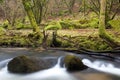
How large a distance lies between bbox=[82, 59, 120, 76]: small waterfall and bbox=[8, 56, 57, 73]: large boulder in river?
6.34 ft

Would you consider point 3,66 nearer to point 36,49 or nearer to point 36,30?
point 36,49

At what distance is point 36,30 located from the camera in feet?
54.5

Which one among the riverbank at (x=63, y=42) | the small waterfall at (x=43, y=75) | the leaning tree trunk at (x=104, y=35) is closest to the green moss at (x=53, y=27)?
the riverbank at (x=63, y=42)

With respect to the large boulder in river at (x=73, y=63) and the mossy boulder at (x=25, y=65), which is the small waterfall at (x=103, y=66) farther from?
the mossy boulder at (x=25, y=65)

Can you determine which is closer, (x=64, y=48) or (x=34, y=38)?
(x=64, y=48)

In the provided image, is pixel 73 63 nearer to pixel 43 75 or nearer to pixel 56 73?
pixel 56 73

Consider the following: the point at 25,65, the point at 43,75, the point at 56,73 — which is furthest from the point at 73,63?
the point at 25,65

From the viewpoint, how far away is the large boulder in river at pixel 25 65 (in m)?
10.6

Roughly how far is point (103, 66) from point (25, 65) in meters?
3.32

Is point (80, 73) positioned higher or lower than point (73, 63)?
lower

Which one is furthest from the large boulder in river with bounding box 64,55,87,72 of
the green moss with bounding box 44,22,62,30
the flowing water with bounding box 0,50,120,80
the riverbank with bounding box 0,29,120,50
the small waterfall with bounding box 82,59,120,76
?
the green moss with bounding box 44,22,62,30

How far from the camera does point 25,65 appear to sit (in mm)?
10688

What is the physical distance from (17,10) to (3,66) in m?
17.9

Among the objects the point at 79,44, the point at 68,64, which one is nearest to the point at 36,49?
the point at 79,44
